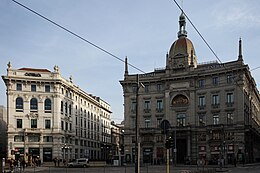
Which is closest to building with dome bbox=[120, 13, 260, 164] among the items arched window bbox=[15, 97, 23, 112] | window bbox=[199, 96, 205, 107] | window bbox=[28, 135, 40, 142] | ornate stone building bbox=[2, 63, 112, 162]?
window bbox=[199, 96, 205, 107]

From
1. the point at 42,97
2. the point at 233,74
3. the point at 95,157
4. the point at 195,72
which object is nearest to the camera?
the point at 233,74

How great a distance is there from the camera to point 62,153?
8688 centimetres

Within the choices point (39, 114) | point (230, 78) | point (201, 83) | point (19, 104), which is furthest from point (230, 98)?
point (19, 104)

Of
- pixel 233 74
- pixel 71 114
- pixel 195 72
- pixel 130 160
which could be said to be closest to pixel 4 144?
pixel 71 114

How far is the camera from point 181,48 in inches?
3329

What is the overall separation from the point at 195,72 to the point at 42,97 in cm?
3318

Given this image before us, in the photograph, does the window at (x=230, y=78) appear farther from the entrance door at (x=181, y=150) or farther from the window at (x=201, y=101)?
the entrance door at (x=181, y=150)

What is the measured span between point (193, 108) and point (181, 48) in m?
13.7

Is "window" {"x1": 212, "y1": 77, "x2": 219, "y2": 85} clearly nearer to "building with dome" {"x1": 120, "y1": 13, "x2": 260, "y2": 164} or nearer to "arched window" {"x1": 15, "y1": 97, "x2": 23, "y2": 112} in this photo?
"building with dome" {"x1": 120, "y1": 13, "x2": 260, "y2": 164}

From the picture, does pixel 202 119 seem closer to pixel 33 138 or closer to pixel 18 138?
pixel 33 138

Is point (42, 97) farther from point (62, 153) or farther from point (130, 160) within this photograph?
A: point (130, 160)

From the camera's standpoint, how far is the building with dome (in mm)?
73125

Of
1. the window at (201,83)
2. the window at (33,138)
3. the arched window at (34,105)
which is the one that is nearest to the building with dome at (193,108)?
the window at (201,83)

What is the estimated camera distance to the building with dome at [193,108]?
240 ft
